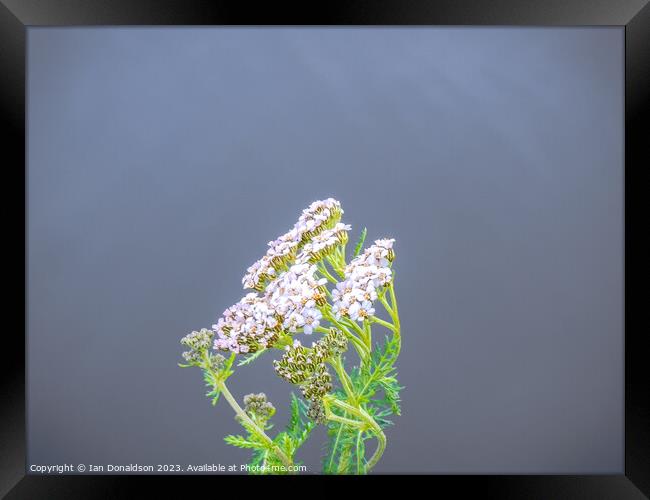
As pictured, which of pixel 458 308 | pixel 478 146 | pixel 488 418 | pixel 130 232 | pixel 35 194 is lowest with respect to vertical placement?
pixel 488 418

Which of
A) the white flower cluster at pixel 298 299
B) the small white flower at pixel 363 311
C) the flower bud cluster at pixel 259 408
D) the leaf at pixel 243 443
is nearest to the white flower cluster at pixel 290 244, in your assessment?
→ the white flower cluster at pixel 298 299

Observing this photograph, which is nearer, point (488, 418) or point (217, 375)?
point (217, 375)

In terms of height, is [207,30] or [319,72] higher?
[207,30]

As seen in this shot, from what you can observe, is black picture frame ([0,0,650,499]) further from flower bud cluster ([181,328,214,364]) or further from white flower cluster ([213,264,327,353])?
white flower cluster ([213,264,327,353])

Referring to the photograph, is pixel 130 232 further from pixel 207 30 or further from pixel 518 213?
pixel 518 213

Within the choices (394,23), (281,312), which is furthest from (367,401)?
(394,23)

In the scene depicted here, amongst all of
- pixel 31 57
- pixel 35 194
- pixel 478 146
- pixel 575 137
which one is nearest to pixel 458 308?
pixel 478 146
